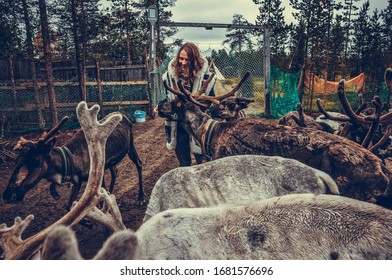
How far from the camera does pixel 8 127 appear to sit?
555cm

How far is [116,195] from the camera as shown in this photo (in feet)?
11.9

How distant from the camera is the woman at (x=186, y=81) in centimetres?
352

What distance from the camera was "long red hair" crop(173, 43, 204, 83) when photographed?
11.4 ft

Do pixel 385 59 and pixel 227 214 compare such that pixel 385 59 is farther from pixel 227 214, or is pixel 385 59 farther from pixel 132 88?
pixel 132 88

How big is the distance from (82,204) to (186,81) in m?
2.25

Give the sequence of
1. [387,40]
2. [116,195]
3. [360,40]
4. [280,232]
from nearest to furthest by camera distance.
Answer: [280,232]
[116,195]
[387,40]
[360,40]

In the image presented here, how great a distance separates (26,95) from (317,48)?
17.1ft

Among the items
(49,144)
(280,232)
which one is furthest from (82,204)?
(49,144)

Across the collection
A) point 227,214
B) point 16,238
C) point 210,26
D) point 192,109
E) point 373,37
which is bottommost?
point 16,238

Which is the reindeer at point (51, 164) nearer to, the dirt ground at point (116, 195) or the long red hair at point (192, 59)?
the dirt ground at point (116, 195)

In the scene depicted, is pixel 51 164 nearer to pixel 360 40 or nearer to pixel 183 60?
pixel 183 60

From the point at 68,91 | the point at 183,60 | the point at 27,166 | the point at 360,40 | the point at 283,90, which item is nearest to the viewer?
the point at 27,166

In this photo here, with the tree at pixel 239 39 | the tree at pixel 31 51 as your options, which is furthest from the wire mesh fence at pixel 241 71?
the tree at pixel 31 51
